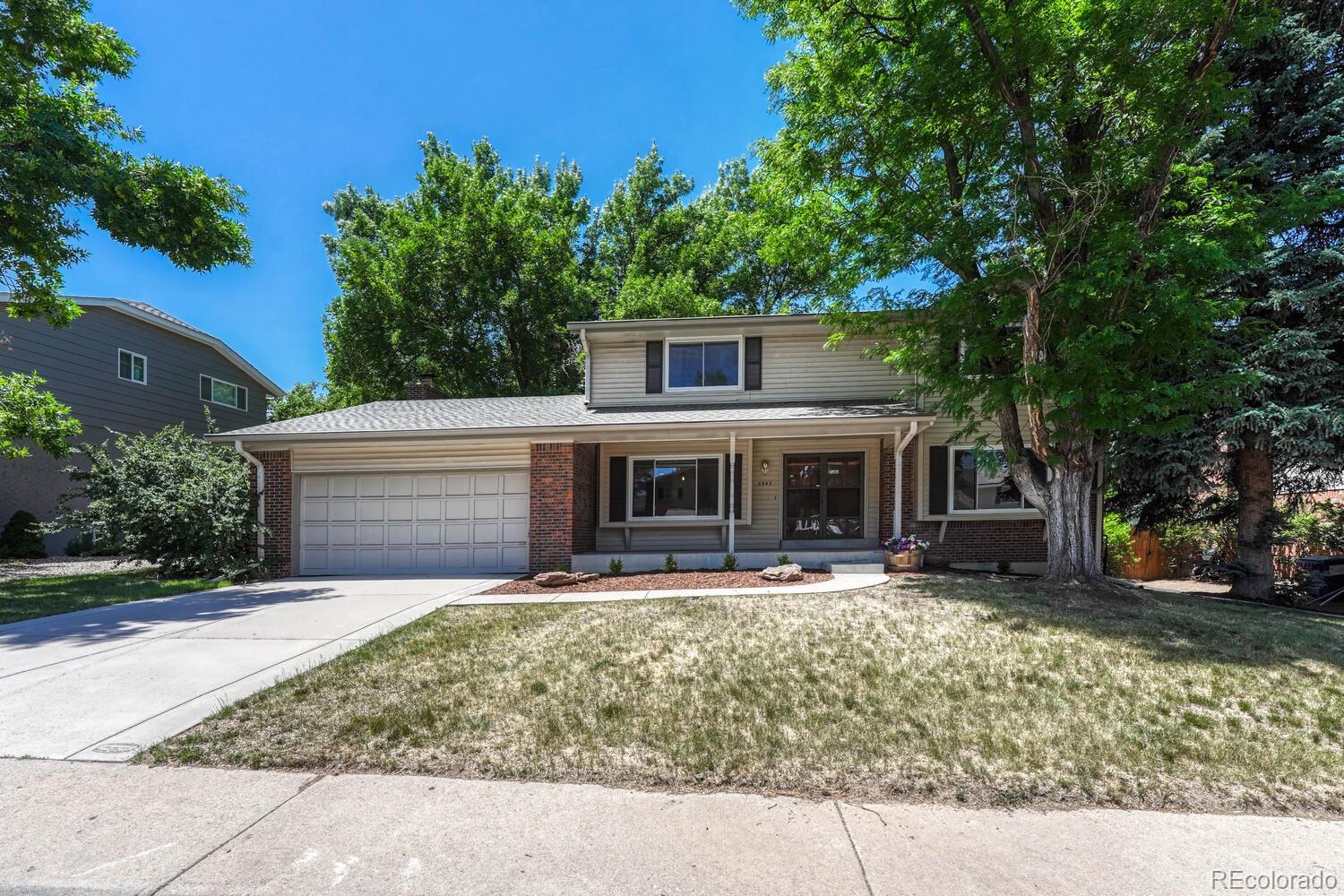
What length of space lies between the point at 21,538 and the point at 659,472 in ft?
53.7

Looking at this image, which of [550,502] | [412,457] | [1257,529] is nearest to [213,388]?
[412,457]

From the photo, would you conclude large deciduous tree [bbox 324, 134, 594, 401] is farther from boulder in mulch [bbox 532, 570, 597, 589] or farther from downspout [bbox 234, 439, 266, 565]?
boulder in mulch [bbox 532, 570, 597, 589]

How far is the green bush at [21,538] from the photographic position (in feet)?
49.2

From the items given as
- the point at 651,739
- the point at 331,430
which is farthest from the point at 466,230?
the point at 651,739

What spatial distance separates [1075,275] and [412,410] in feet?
41.4

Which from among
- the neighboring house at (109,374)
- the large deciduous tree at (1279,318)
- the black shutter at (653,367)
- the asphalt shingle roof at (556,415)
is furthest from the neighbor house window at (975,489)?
the neighboring house at (109,374)

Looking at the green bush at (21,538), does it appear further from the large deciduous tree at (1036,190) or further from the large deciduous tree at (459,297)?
the large deciduous tree at (1036,190)

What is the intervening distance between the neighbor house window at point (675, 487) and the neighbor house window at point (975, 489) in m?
4.62

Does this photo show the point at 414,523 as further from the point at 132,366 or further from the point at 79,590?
the point at 132,366

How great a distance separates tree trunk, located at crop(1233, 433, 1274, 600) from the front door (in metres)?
6.71

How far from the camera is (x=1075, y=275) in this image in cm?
770

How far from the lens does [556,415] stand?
1221 centimetres

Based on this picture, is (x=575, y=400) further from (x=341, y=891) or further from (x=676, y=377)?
(x=341, y=891)

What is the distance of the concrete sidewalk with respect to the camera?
8.24ft
